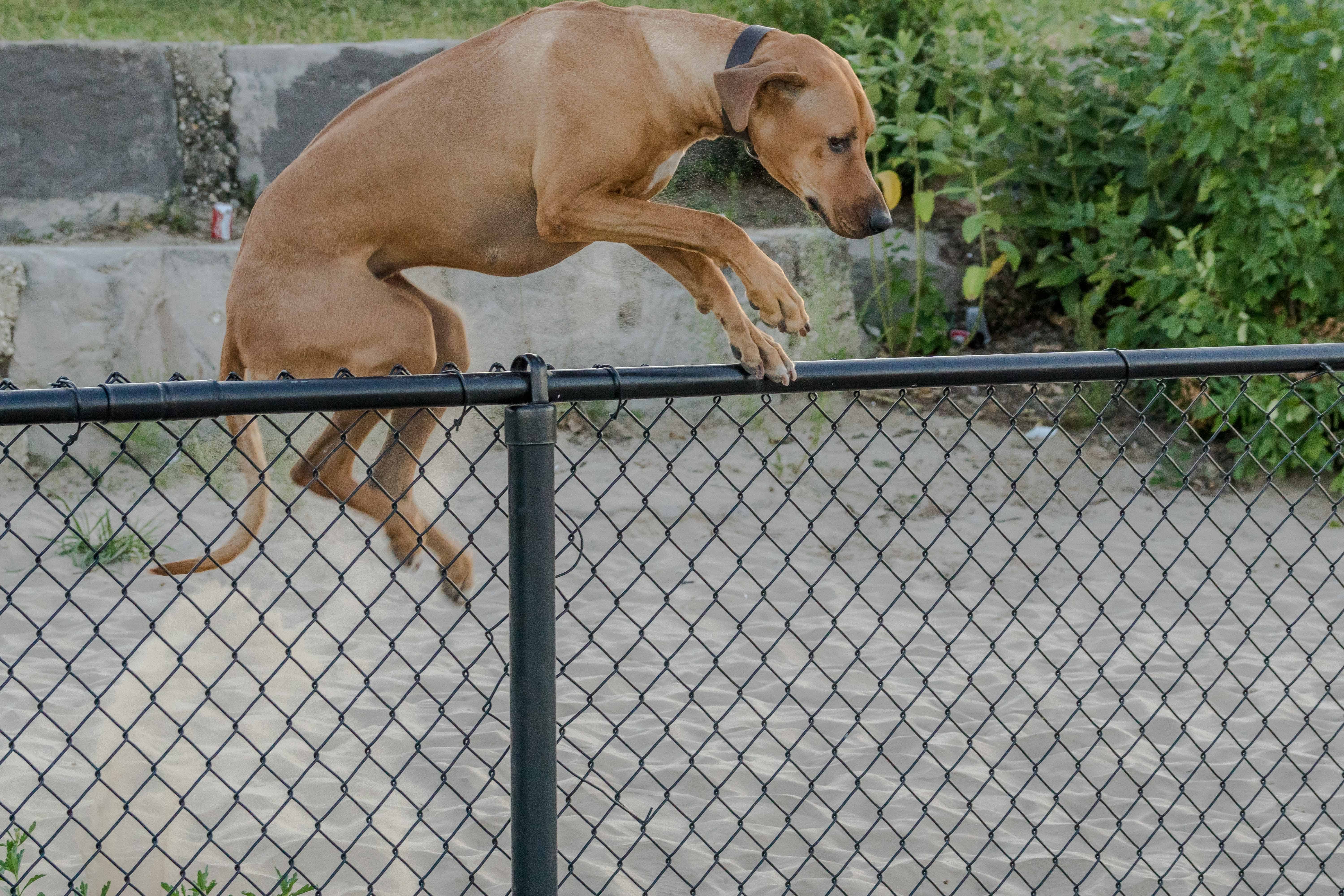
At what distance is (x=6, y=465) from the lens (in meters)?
5.78

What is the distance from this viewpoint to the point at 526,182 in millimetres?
2469

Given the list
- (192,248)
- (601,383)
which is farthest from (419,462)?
(192,248)

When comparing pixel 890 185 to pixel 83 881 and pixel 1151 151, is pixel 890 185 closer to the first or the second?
pixel 1151 151

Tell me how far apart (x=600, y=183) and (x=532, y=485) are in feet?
2.48

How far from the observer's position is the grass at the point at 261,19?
7.64 m

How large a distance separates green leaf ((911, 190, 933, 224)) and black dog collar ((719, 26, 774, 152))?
4.07m

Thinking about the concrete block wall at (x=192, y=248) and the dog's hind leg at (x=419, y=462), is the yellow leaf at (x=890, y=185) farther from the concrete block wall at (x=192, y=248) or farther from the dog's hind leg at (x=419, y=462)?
the dog's hind leg at (x=419, y=462)

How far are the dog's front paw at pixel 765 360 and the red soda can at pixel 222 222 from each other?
5.15m

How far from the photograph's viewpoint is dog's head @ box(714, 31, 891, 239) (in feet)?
7.54

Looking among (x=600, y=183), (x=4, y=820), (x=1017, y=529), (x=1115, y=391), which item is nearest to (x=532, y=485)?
(x=600, y=183)

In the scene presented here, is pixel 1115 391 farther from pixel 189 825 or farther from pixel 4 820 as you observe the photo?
pixel 4 820

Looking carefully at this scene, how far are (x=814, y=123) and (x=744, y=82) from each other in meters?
0.15

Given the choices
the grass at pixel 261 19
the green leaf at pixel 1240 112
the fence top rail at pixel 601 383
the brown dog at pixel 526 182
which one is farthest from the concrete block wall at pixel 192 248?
the fence top rail at pixel 601 383

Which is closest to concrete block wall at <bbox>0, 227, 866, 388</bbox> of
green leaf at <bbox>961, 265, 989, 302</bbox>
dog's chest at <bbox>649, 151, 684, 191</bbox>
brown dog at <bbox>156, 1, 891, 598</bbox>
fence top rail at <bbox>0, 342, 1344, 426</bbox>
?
green leaf at <bbox>961, 265, 989, 302</bbox>
